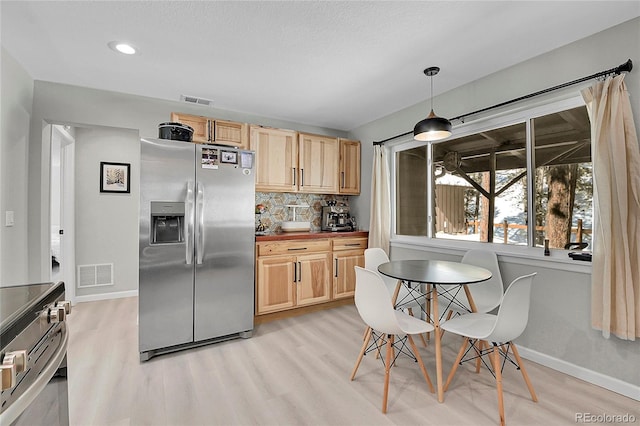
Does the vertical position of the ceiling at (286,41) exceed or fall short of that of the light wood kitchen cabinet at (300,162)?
it exceeds it

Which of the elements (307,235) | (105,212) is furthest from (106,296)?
(307,235)

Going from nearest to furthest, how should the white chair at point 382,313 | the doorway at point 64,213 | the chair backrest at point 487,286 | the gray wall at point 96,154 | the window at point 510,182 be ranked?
the white chair at point 382,313 < the window at point 510,182 < the chair backrest at point 487,286 < the gray wall at point 96,154 < the doorway at point 64,213

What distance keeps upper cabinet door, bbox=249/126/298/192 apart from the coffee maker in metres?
0.70

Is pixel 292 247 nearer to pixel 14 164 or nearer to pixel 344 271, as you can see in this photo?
pixel 344 271

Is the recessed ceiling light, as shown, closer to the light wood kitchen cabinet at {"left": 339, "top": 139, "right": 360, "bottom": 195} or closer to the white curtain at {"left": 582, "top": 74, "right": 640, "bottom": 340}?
the light wood kitchen cabinet at {"left": 339, "top": 139, "right": 360, "bottom": 195}

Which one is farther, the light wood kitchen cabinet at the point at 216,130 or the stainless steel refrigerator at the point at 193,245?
the light wood kitchen cabinet at the point at 216,130

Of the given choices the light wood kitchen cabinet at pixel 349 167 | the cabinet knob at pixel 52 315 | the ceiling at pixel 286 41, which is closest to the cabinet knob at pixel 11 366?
the cabinet knob at pixel 52 315

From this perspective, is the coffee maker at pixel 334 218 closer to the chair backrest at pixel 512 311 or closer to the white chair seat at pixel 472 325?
the white chair seat at pixel 472 325

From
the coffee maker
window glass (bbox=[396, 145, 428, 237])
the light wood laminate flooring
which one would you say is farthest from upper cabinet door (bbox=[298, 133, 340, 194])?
the light wood laminate flooring

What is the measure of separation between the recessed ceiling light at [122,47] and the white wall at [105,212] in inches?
77.1

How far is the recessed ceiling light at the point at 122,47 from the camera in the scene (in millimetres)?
2281

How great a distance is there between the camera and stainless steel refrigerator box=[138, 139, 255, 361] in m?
2.59

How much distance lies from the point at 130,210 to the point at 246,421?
3.70 meters

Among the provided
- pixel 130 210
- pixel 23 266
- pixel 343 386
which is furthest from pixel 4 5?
pixel 343 386
